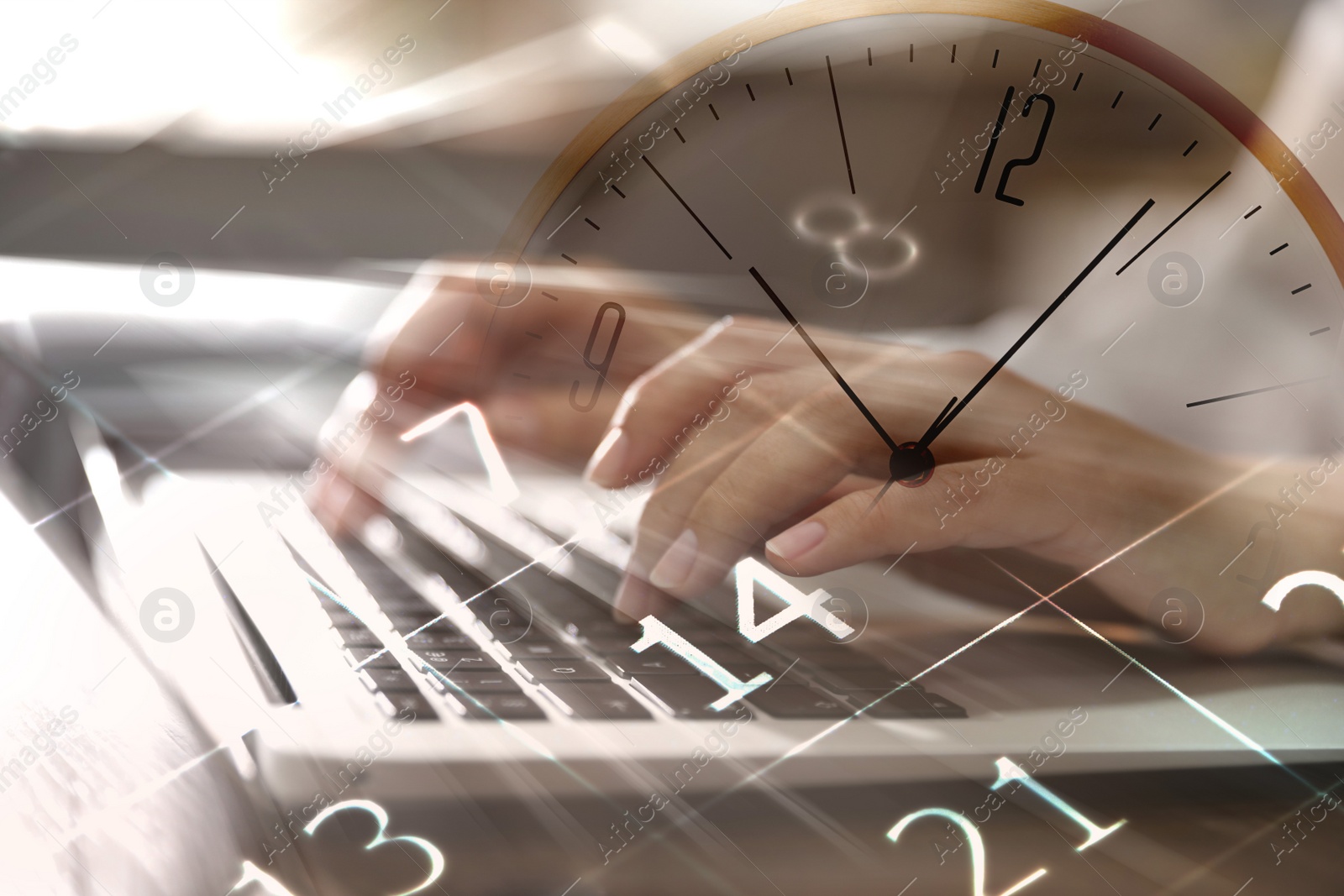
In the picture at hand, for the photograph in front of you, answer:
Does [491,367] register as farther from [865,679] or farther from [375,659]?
[865,679]

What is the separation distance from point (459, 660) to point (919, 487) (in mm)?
369

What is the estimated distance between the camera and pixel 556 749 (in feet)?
1.64

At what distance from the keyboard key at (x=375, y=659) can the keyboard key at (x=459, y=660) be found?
0.07 ft

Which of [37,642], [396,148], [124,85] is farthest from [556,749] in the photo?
[124,85]

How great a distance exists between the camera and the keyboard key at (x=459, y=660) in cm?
54

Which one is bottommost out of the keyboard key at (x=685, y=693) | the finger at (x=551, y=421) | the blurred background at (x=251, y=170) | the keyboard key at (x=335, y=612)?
the keyboard key at (x=685, y=693)

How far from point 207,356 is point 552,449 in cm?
39

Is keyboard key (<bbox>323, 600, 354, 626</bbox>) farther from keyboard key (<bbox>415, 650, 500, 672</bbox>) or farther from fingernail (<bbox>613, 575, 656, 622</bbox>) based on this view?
fingernail (<bbox>613, 575, 656, 622</bbox>)

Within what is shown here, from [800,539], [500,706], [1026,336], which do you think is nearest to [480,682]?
[500,706]

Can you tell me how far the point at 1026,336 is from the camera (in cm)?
59

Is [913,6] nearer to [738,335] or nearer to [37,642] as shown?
[738,335]

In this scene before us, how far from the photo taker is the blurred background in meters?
0.70

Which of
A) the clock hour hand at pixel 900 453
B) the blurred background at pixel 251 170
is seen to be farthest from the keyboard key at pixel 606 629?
the blurred background at pixel 251 170

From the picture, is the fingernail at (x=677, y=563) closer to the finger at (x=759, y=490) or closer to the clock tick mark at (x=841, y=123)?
the finger at (x=759, y=490)
